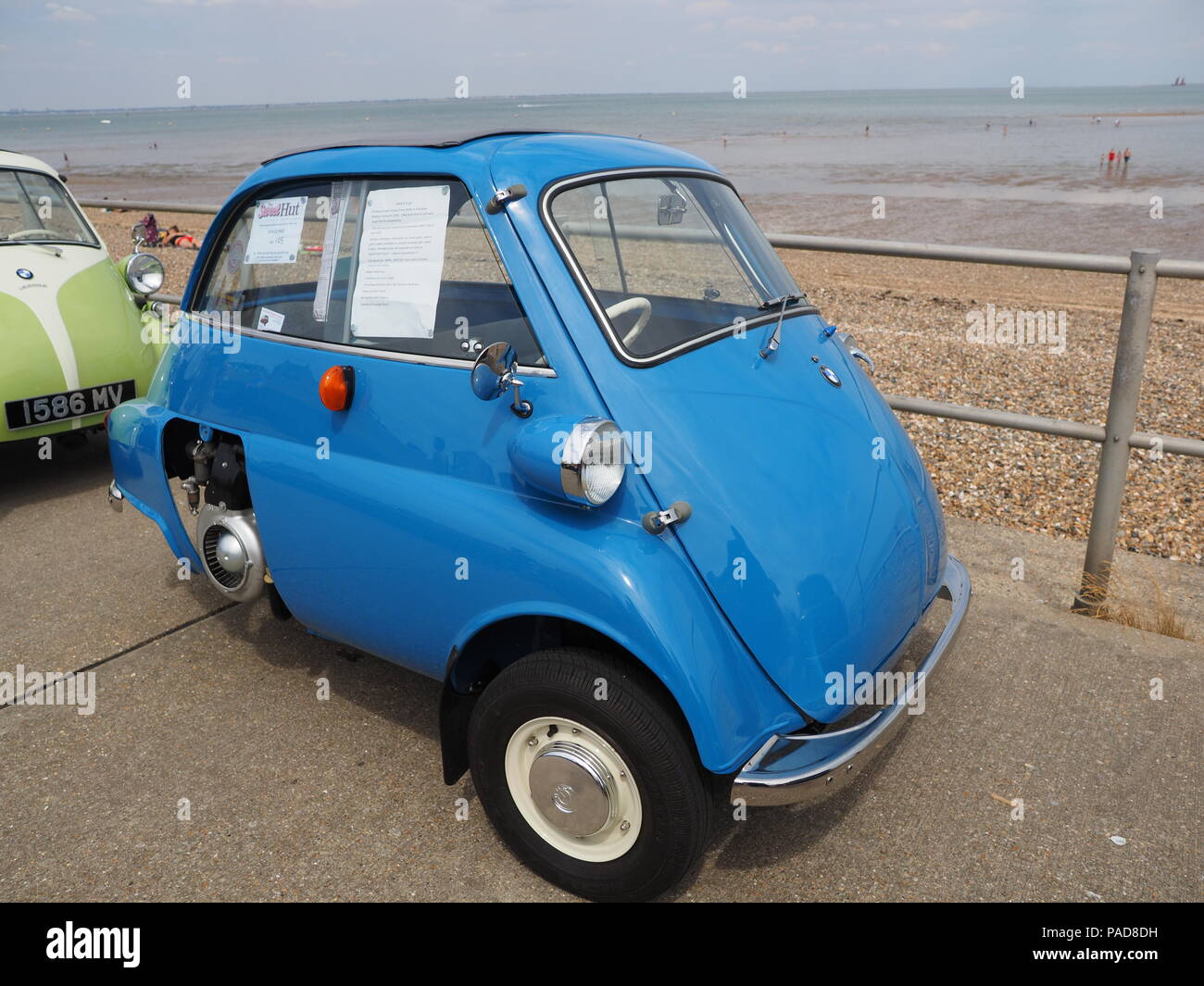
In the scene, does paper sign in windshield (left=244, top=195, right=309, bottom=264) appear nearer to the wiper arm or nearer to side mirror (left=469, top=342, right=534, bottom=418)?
side mirror (left=469, top=342, right=534, bottom=418)

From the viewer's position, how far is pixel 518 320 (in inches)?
105

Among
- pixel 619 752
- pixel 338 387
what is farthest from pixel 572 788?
pixel 338 387

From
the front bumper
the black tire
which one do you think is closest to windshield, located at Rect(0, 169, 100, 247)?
the black tire

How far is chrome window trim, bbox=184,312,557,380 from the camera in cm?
249

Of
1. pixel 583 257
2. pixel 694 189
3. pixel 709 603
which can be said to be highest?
pixel 694 189

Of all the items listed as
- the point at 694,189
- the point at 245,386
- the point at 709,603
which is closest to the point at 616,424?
the point at 709,603

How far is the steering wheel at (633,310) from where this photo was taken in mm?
2609

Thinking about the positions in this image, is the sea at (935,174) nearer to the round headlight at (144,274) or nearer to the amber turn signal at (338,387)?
the amber turn signal at (338,387)

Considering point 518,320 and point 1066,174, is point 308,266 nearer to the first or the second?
point 518,320

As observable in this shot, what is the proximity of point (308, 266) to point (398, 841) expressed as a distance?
175cm

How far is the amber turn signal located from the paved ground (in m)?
1.12
